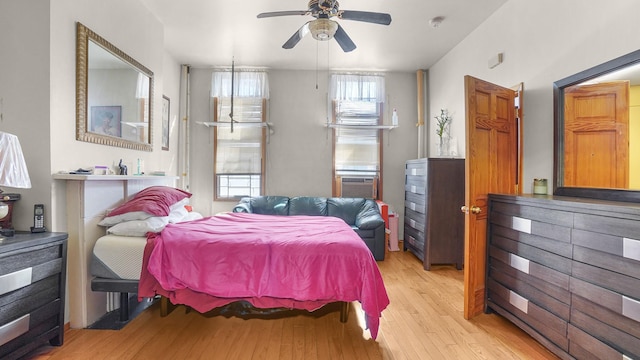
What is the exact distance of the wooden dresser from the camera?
1371mm

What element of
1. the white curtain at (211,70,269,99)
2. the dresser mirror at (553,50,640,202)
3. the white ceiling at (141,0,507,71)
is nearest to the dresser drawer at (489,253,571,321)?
the dresser mirror at (553,50,640,202)

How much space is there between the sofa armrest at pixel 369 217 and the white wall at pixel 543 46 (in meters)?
1.70

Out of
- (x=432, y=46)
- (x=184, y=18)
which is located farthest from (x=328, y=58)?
(x=184, y=18)

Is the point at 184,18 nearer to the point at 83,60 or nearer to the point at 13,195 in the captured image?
the point at 83,60

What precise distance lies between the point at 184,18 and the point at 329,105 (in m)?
2.34

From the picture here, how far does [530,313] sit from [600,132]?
4.42 feet

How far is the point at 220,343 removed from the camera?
1.90 metres

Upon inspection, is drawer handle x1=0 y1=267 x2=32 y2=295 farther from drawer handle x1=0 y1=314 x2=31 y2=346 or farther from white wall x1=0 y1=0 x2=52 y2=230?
white wall x1=0 y1=0 x2=52 y2=230

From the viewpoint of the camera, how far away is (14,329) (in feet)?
4.99

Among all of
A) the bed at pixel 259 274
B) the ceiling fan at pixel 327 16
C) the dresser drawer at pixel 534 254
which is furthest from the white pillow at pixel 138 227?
the dresser drawer at pixel 534 254

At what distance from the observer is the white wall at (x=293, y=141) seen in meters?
4.59

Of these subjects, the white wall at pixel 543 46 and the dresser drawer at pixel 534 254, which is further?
the white wall at pixel 543 46

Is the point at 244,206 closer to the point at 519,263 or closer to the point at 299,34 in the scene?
the point at 299,34

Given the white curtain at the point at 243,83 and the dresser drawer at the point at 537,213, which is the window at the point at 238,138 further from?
the dresser drawer at the point at 537,213
